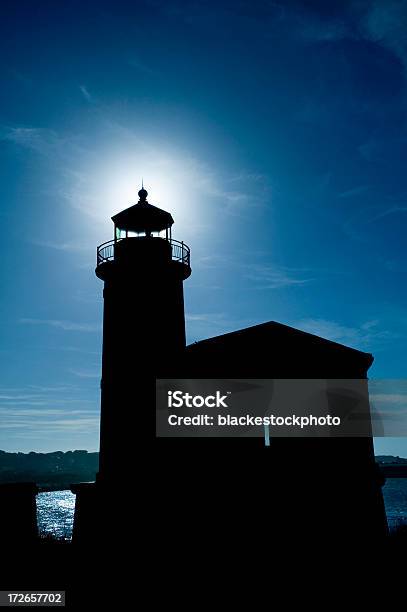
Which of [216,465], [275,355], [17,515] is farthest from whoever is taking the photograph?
[17,515]

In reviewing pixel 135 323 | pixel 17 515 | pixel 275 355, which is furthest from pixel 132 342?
pixel 17 515

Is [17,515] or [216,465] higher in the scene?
[216,465]

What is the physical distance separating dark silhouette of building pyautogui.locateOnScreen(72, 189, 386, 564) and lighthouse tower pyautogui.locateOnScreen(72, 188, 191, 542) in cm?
5

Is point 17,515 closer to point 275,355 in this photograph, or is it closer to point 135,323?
point 135,323

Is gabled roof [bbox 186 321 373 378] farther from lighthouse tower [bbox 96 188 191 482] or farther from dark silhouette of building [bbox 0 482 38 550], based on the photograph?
dark silhouette of building [bbox 0 482 38 550]

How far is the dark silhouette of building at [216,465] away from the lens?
49.4 feet

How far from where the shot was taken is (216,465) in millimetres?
15719

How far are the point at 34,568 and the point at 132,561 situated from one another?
179 inches

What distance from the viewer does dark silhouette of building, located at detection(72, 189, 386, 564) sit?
49.4 feet

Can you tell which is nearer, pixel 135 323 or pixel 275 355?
pixel 275 355

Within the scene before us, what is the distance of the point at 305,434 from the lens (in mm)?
15461

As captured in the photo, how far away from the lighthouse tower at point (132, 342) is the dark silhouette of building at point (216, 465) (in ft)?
0.16

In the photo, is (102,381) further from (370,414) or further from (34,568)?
(370,414)

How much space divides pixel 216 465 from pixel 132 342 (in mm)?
6461
